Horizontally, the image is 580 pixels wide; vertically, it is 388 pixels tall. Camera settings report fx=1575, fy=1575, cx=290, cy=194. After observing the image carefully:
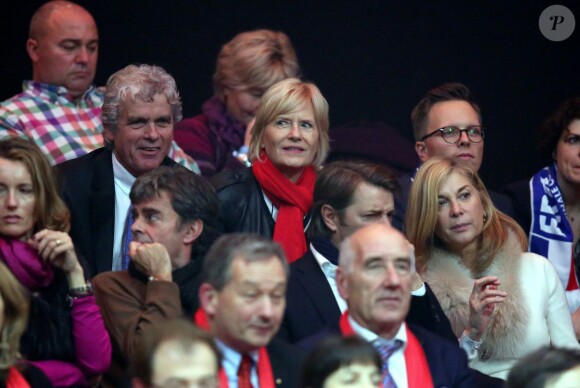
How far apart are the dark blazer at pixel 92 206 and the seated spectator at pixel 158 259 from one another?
35 cm

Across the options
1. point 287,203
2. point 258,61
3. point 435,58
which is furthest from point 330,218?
point 435,58

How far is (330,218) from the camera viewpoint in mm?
5961

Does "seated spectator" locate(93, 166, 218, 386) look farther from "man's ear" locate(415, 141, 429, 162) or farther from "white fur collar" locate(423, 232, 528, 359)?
"man's ear" locate(415, 141, 429, 162)

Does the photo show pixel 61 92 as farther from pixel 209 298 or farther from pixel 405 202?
pixel 209 298

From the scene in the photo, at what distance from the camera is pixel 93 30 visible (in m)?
7.18

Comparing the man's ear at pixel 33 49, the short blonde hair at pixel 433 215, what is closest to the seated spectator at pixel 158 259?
the short blonde hair at pixel 433 215

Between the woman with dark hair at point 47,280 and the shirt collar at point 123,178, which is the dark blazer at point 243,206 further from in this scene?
the woman with dark hair at point 47,280

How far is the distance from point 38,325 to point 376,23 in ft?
10.7

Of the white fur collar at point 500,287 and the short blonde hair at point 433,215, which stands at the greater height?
the short blonde hair at point 433,215

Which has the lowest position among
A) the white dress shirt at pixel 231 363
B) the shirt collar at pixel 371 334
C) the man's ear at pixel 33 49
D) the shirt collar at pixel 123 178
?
the white dress shirt at pixel 231 363

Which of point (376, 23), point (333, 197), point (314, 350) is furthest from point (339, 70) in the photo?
point (314, 350)

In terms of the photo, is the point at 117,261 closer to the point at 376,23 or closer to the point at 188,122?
the point at 188,122

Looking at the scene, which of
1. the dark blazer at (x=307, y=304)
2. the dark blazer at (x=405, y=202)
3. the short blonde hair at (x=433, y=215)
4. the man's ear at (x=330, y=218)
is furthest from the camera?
the dark blazer at (x=405, y=202)

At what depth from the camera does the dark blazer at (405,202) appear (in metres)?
6.52
